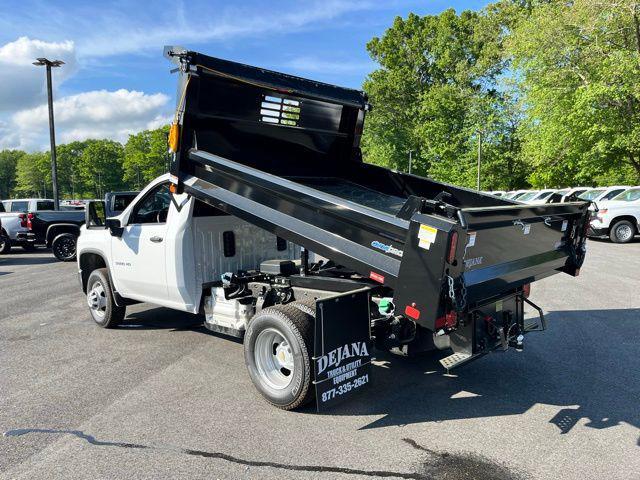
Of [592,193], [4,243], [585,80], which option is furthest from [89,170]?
[592,193]

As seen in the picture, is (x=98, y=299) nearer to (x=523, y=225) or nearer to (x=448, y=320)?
(x=448, y=320)

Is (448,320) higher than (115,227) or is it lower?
lower

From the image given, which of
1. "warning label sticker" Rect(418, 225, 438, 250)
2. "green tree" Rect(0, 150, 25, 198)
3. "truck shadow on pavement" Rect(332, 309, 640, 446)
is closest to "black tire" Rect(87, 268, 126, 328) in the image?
"truck shadow on pavement" Rect(332, 309, 640, 446)

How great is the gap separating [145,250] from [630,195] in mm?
15933

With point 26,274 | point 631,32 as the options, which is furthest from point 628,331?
point 631,32

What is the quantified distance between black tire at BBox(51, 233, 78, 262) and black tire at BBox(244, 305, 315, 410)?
494 inches

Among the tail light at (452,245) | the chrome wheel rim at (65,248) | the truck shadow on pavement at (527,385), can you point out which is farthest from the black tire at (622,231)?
the chrome wheel rim at (65,248)

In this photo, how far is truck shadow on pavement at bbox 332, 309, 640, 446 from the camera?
162 inches

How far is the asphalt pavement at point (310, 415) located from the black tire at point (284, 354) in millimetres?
169

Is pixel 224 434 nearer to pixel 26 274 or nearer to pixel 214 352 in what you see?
pixel 214 352

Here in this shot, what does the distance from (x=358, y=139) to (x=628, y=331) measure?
4190 mm

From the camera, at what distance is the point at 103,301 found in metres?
6.86

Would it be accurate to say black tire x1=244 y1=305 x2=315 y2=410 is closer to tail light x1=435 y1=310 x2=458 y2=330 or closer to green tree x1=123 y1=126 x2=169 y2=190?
tail light x1=435 y1=310 x2=458 y2=330

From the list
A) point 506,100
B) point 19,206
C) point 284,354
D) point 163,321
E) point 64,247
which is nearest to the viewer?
point 284,354
